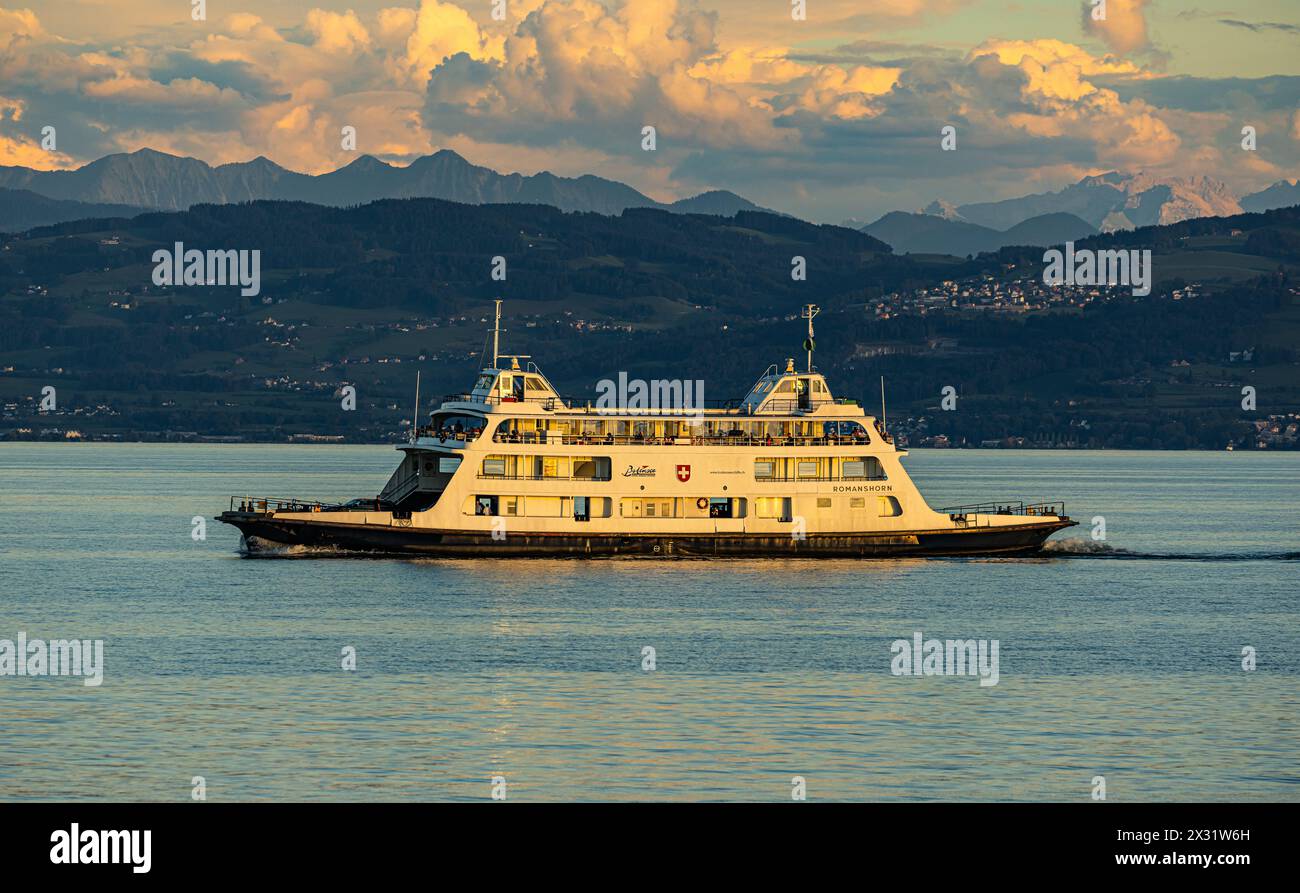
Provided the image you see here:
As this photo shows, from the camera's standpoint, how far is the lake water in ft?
127

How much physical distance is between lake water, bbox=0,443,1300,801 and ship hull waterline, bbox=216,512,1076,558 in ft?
2.67

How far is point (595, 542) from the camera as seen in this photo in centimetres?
7938

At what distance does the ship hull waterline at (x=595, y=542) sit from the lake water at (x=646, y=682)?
0.81 m

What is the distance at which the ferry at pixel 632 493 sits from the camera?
258 ft

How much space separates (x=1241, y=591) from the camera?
7812 cm

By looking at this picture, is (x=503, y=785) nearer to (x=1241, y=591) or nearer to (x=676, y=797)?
(x=676, y=797)

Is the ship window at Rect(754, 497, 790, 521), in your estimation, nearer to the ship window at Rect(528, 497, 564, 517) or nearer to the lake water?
the lake water

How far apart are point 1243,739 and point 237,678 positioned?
25671mm

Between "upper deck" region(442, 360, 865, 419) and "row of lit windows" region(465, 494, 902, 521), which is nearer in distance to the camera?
"row of lit windows" region(465, 494, 902, 521)
